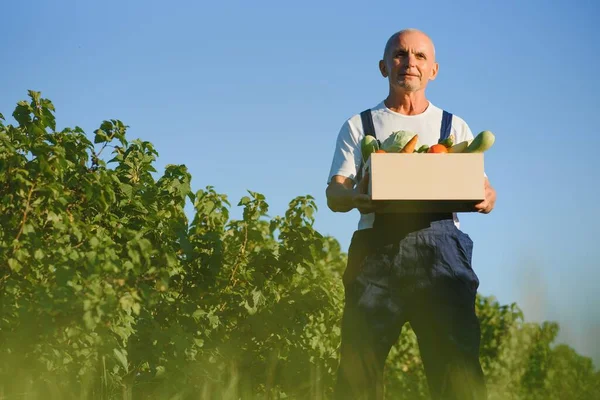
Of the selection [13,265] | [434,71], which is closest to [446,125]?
[434,71]

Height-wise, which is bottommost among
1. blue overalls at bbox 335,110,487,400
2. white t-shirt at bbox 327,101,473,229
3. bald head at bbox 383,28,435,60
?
blue overalls at bbox 335,110,487,400

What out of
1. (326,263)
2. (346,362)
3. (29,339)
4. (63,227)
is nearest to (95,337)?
(29,339)

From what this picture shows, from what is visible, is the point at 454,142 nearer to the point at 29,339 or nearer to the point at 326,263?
the point at 29,339

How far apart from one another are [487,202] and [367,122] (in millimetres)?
642

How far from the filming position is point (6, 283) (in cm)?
377

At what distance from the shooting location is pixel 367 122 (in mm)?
3453

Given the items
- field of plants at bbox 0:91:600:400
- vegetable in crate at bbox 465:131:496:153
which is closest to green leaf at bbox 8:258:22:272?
field of plants at bbox 0:91:600:400

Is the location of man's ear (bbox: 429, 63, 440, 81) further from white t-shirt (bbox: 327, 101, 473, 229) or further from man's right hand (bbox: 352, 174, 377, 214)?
man's right hand (bbox: 352, 174, 377, 214)

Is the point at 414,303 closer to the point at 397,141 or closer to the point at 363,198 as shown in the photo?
the point at 363,198

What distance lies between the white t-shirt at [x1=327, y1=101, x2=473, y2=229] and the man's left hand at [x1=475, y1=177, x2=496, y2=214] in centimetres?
19

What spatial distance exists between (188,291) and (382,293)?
1.68m

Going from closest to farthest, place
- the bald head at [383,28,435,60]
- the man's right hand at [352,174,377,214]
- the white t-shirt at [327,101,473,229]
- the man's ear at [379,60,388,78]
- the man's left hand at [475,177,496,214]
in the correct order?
the man's right hand at [352,174,377,214] → the man's left hand at [475,177,496,214] → the white t-shirt at [327,101,473,229] → the bald head at [383,28,435,60] → the man's ear at [379,60,388,78]

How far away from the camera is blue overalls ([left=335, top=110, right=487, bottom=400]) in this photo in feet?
10.4

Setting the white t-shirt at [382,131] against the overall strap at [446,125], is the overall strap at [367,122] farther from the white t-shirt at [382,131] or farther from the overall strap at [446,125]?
the overall strap at [446,125]
